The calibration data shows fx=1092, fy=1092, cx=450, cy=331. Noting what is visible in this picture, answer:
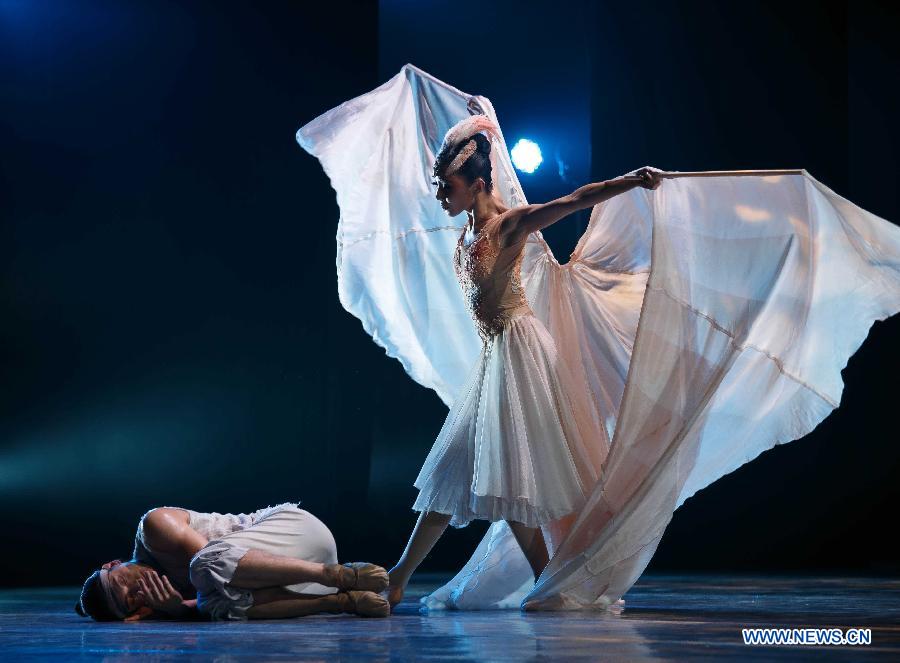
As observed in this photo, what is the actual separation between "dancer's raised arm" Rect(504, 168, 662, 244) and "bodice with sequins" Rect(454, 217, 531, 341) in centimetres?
10

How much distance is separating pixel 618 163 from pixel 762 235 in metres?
2.55

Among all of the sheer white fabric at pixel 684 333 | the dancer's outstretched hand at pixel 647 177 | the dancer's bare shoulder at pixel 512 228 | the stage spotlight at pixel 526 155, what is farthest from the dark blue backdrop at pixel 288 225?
the dancer's outstretched hand at pixel 647 177

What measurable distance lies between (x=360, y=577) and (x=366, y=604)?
0.07 m

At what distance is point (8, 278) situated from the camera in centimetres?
487

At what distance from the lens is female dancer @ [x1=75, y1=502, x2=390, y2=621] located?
281 cm

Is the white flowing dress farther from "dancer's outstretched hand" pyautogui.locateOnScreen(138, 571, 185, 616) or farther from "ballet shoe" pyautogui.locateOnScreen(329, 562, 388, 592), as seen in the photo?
"dancer's outstretched hand" pyautogui.locateOnScreen(138, 571, 185, 616)

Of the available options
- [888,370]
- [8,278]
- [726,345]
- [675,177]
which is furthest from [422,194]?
[888,370]

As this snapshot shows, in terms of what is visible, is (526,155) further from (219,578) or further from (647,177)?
(219,578)

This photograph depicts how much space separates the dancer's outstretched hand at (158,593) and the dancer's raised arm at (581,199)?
1386 mm

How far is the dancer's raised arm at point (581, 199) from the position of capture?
301 centimetres

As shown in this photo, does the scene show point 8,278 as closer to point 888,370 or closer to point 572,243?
point 572,243

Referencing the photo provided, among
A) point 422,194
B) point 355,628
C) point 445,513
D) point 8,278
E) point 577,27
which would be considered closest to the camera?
point 355,628

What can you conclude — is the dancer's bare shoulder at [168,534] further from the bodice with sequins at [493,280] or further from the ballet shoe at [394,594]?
the bodice with sequins at [493,280]

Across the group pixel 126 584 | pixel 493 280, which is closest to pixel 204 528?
pixel 126 584
